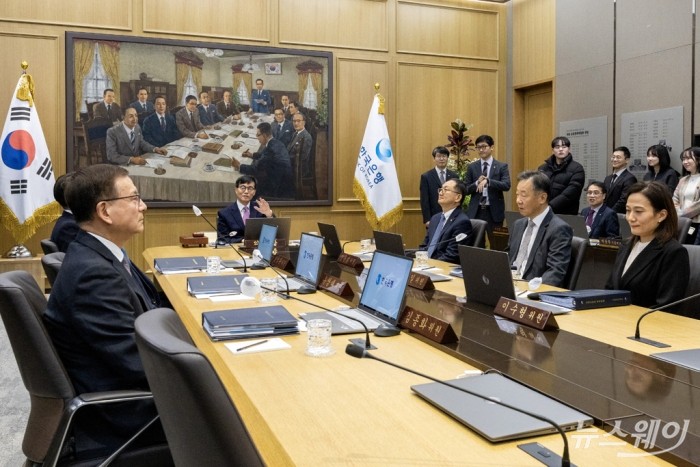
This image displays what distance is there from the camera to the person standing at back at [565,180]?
6.70 m

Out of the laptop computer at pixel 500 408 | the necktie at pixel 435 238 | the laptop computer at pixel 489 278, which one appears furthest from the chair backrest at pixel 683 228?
the laptop computer at pixel 500 408

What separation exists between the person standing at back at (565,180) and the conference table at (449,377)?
14.6 feet

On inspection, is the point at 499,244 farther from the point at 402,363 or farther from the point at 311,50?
the point at 402,363

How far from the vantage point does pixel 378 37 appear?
26.0 feet

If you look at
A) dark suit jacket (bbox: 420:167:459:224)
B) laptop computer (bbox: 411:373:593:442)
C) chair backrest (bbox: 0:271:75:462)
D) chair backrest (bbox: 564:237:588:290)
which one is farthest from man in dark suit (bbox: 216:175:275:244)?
laptop computer (bbox: 411:373:593:442)

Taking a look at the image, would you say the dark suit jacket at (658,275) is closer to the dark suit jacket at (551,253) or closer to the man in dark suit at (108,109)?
the dark suit jacket at (551,253)

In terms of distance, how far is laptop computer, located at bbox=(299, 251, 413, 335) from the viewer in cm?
215

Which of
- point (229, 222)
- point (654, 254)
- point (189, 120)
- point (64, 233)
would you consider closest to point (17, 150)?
point (189, 120)

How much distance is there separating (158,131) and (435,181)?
3.12 meters

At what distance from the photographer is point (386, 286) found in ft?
7.43

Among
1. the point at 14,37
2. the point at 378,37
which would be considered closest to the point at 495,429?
the point at 14,37

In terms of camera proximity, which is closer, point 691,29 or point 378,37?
point 691,29

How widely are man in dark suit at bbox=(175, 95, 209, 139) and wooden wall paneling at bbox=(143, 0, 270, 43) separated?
2.52 feet

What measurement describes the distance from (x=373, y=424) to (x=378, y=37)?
7188 mm
